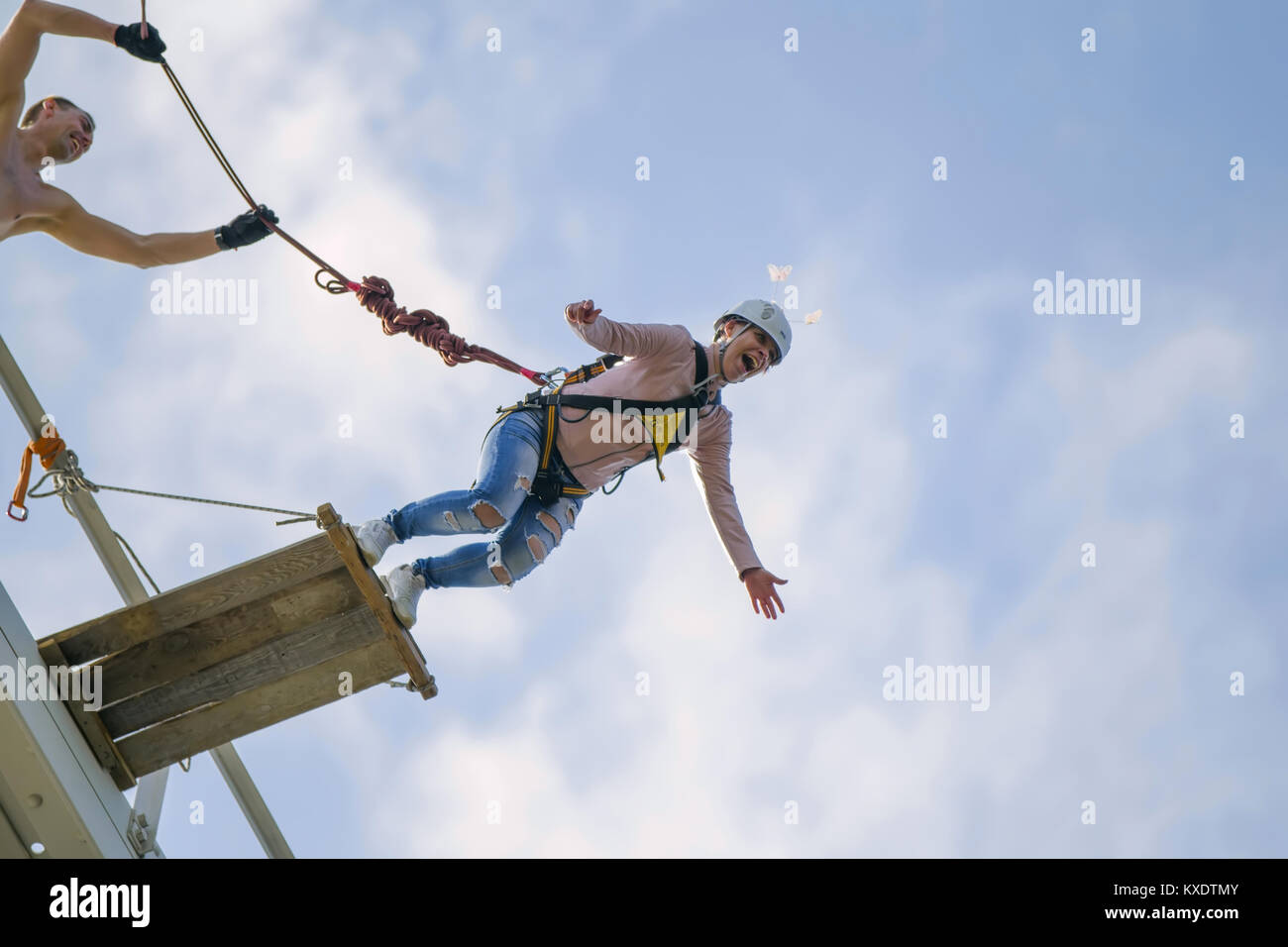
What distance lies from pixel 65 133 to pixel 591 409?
7.52 feet

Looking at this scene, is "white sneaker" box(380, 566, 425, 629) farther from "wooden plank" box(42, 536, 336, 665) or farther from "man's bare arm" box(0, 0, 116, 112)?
"man's bare arm" box(0, 0, 116, 112)

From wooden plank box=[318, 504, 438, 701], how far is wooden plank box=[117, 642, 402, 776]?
7cm

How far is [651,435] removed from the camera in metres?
5.42

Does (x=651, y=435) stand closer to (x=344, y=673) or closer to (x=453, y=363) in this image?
(x=453, y=363)

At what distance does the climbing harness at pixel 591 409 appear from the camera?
5.38 metres

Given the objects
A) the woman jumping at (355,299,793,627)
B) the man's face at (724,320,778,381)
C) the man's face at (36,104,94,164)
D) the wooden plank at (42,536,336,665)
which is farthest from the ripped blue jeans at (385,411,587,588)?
the man's face at (36,104,94,164)

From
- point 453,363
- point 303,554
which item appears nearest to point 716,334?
point 453,363

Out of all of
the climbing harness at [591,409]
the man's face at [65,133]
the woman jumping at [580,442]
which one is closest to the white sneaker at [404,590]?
the woman jumping at [580,442]

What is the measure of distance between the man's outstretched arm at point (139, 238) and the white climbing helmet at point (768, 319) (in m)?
1.98

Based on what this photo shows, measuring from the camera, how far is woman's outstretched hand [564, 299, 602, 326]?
15.8 ft

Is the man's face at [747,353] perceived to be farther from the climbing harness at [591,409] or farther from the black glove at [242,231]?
the black glove at [242,231]

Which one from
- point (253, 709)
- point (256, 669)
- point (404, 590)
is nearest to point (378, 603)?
point (404, 590)

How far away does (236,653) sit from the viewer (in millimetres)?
4984

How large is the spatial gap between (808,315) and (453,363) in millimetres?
1534
